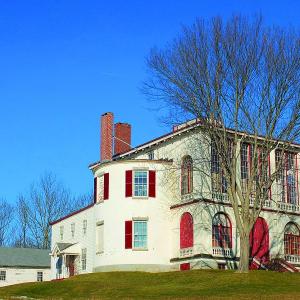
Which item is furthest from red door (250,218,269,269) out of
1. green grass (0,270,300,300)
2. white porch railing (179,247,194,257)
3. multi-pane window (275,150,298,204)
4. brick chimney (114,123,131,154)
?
brick chimney (114,123,131,154)

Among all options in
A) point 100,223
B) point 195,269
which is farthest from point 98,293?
point 100,223

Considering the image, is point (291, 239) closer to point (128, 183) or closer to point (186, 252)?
point (186, 252)

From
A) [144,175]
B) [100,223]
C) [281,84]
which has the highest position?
[281,84]

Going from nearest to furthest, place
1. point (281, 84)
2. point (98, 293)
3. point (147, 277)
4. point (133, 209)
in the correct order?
point (98, 293)
point (281, 84)
point (147, 277)
point (133, 209)

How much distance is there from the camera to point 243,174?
5100 cm

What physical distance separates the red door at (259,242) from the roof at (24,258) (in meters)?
29.3

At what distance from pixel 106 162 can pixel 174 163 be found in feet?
16.6

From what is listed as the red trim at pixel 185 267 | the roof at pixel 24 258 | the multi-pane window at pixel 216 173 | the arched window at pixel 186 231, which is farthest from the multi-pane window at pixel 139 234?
the roof at pixel 24 258

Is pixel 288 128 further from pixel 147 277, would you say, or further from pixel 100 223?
pixel 100 223

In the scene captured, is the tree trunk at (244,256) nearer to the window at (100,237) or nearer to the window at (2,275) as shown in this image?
the window at (100,237)

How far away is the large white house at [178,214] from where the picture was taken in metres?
48.7

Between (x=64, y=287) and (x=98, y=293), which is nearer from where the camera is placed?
(x=98, y=293)

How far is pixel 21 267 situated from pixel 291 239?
101ft

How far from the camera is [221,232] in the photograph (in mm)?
49125
